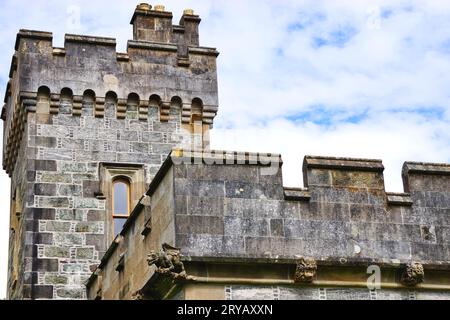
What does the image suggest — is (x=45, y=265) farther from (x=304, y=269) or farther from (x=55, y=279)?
(x=304, y=269)

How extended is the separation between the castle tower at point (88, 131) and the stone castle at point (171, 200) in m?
0.03

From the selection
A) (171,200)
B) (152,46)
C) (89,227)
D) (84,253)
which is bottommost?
(171,200)

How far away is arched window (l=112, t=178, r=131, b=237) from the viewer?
802 inches

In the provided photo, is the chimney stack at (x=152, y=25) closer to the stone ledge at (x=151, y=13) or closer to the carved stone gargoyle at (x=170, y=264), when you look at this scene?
the stone ledge at (x=151, y=13)

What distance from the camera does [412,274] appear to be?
13039 millimetres

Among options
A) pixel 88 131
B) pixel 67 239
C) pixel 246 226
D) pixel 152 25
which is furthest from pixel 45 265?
pixel 246 226

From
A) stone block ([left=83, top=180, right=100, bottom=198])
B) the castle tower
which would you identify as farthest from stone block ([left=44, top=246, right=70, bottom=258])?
stone block ([left=83, top=180, right=100, bottom=198])

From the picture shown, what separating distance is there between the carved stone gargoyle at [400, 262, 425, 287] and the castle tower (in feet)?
26.4

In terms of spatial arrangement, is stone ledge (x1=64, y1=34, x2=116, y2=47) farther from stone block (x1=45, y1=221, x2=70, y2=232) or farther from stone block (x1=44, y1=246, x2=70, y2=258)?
stone block (x1=44, y1=246, x2=70, y2=258)

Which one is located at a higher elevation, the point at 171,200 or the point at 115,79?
the point at 115,79

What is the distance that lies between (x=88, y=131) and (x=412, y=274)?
9439 mm

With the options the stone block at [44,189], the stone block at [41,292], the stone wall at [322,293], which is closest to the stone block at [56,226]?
the stone block at [44,189]

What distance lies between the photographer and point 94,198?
20266 mm

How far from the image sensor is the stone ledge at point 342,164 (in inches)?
535
